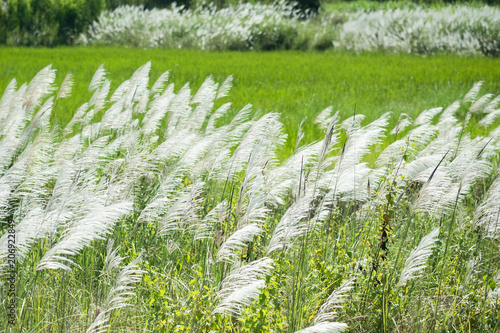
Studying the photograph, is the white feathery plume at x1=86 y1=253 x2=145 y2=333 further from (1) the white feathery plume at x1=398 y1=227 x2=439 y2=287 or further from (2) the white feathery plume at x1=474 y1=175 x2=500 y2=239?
(2) the white feathery plume at x1=474 y1=175 x2=500 y2=239

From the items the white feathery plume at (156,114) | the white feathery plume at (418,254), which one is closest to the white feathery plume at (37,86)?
the white feathery plume at (156,114)

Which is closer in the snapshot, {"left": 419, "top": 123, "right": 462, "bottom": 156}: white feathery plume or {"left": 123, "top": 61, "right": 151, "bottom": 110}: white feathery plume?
{"left": 419, "top": 123, "right": 462, "bottom": 156}: white feathery plume

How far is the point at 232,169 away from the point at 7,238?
127 cm

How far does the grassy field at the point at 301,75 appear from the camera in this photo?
22.8ft

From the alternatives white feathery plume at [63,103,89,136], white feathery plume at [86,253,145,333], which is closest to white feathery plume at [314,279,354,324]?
white feathery plume at [86,253,145,333]

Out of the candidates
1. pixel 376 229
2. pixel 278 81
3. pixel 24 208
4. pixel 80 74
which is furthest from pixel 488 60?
pixel 24 208

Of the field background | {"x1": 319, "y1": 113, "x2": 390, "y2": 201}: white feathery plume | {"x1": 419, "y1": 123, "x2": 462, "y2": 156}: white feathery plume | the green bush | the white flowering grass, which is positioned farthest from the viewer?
the green bush

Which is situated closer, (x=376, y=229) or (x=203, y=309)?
(x=203, y=309)

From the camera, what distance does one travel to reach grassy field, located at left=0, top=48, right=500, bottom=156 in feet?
22.8

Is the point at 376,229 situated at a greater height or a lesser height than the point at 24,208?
lesser

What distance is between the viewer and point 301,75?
9469mm

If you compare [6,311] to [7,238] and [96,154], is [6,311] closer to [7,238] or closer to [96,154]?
[7,238]

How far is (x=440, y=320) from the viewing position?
2428 millimetres

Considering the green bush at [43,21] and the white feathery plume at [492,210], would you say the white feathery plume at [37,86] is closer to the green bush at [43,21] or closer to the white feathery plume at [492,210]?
the white feathery plume at [492,210]
